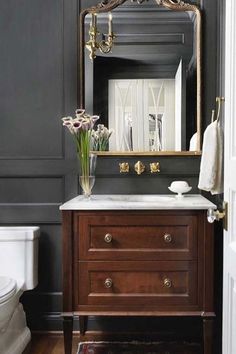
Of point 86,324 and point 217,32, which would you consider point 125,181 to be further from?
point 217,32

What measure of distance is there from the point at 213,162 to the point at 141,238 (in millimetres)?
551

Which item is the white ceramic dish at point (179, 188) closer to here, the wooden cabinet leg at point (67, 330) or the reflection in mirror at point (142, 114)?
the reflection in mirror at point (142, 114)

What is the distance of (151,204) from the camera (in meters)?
1.80

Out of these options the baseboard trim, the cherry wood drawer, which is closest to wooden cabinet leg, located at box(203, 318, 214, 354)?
the cherry wood drawer

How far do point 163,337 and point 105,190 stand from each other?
1.00m

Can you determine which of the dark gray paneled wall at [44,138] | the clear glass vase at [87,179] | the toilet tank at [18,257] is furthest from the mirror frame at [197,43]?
the toilet tank at [18,257]

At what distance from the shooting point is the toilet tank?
2.08 m

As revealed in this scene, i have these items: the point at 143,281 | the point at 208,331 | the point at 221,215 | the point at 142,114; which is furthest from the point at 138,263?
the point at 142,114

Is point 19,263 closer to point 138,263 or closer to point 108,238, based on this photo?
point 108,238

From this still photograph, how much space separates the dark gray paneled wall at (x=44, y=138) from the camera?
90.7 inches

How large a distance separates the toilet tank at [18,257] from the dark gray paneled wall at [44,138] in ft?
0.78

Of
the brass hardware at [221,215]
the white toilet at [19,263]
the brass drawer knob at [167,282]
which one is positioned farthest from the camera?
the white toilet at [19,263]

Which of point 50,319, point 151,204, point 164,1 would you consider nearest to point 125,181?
point 151,204

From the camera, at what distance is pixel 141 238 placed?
1.79m
